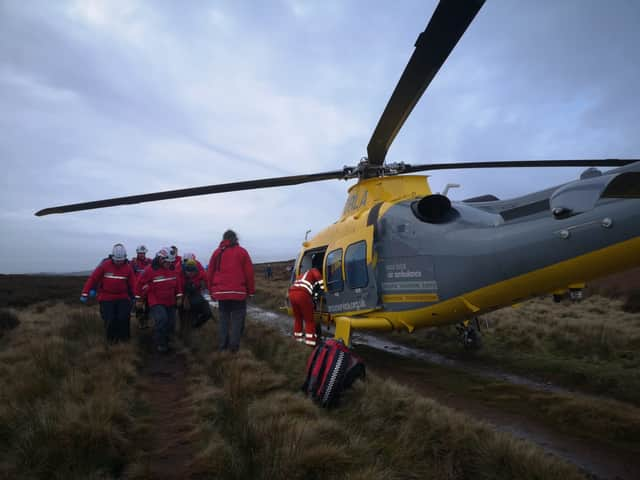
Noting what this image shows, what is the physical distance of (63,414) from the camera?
339 centimetres

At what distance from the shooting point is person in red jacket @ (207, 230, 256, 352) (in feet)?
22.0

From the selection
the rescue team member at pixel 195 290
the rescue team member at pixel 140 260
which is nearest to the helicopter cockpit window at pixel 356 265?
the rescue team member at pixel 195 290

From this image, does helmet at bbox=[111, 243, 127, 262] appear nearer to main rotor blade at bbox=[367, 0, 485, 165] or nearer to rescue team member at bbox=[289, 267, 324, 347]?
rescue team member at bbox=[289, 267, 324, 347]

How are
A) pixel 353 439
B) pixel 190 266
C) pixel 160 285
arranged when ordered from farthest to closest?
pixel 190 266, pixel 160 285, pixel 353 439

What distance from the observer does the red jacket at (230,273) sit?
6.70 metres

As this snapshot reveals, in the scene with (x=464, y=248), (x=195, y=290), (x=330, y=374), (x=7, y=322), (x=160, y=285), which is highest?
(x=464, y=248)

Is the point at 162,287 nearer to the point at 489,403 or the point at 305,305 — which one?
the point at 305,305

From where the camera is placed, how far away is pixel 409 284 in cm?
603

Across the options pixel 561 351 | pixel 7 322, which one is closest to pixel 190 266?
pixel 7 322

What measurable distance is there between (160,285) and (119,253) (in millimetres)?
1047

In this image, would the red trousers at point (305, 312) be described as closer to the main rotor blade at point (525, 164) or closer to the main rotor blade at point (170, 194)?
the main rotor blade at point (170, 194)

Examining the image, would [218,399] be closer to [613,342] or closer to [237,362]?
[237,362]

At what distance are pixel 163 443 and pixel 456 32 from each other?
4.40 meters

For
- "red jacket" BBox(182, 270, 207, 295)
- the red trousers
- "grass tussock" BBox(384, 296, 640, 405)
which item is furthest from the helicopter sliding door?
"red jacket" BBox(182, 270, 207, 295)
